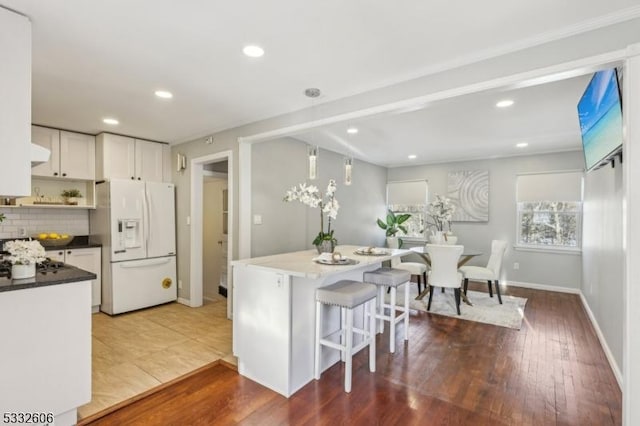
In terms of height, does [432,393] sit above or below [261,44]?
below

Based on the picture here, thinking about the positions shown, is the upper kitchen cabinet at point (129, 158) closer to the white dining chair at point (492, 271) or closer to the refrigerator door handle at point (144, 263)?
the refrigerator door handle at point (144, 263)

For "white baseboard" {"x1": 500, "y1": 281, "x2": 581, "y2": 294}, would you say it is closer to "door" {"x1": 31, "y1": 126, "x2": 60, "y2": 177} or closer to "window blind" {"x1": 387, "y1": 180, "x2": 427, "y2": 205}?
"window blind" {"x1": 387, "y1": 180, "x2": 427, "y2": 205}

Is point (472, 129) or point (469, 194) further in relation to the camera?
point (469, 194)

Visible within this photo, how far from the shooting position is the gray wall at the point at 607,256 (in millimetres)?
2693

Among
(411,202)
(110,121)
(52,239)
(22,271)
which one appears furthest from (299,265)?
(411,202)

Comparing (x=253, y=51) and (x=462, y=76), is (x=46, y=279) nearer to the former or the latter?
(x=253, y=51)

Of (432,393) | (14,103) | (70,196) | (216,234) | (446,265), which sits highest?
(14,103)

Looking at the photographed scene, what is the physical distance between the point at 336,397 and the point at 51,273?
2150 mm

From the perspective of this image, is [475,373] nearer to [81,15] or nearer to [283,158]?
[283,158]

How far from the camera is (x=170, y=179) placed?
4918 millimetres

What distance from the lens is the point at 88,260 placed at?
4.18 meters

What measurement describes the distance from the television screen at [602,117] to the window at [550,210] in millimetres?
3071

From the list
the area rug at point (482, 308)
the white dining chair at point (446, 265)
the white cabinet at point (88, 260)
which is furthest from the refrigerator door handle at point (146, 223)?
the white dining chair at point (446, 265)

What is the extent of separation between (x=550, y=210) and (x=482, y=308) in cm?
261
